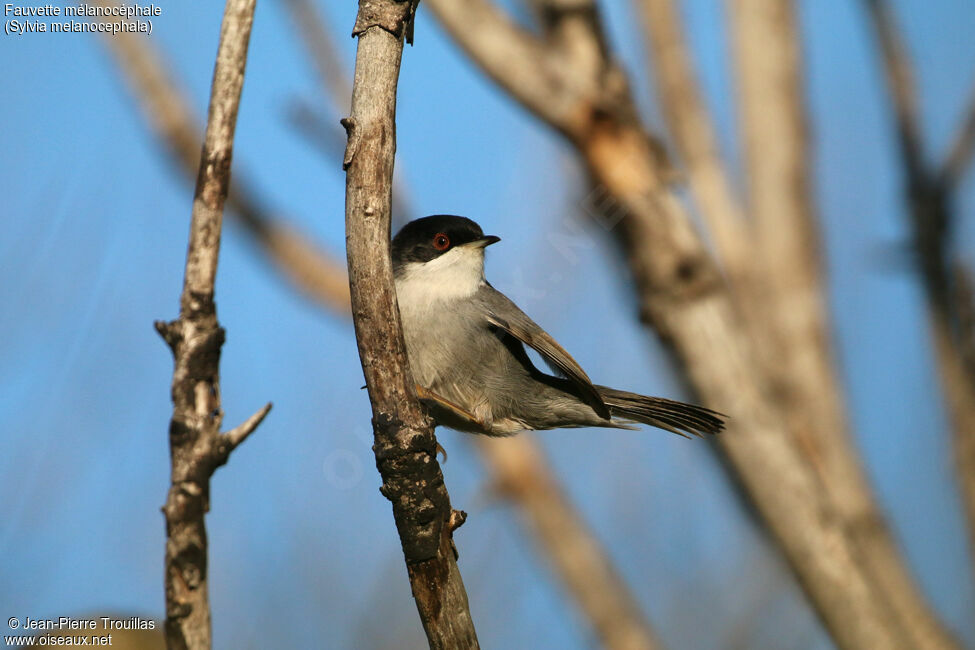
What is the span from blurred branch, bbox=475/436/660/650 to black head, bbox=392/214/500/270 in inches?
149

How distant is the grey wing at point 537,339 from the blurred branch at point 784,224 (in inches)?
164

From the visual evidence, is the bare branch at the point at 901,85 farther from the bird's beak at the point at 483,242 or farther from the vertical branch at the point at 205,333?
the vertical branch at the point at 205,333

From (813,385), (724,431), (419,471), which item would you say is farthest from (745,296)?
(419,471)

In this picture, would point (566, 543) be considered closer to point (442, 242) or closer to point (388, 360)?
point (442, 242)

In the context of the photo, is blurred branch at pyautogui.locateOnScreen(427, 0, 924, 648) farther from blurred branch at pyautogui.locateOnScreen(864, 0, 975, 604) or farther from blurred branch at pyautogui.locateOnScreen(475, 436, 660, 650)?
blurred branch at pyautogui.locateOnScreen(475, 436, 660, 650)

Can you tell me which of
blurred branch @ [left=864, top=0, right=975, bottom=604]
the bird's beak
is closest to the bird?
the bird's beak

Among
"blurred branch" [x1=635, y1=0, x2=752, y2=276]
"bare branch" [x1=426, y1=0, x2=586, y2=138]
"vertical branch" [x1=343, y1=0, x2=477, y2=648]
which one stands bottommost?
"vertical branch" [x1=343, y1=0, x2=477, y2=648]

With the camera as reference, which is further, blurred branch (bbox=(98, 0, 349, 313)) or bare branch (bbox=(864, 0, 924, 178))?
blurred branch (bbox=(98, 0, 349, 313))

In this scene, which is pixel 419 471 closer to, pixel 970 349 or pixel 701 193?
pixel 970 349

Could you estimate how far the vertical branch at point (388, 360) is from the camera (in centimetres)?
271

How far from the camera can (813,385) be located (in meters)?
7.94

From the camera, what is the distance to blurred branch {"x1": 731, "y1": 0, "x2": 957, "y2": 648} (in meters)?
7.94

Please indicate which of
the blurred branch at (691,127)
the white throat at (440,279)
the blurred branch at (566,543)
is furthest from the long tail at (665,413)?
the blurred branch at (691,127)

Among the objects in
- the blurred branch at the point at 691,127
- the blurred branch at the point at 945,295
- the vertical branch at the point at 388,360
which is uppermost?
the blurred branch at the point at 691,127
